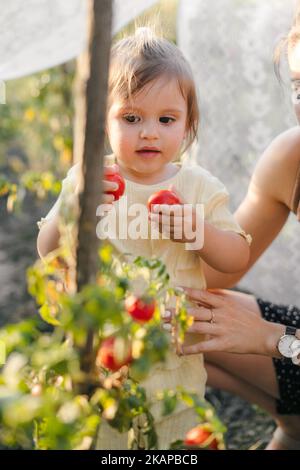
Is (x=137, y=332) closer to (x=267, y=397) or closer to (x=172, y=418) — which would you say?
(x=172, y=418)

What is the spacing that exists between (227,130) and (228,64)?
0.88 ft

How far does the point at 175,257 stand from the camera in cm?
202

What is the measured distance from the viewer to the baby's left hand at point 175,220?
1772mm

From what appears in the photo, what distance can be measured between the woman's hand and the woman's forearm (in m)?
0.36

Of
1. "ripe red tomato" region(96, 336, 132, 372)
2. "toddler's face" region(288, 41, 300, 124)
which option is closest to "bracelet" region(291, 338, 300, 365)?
"toddler's face" region(288, 41, 300, 124)

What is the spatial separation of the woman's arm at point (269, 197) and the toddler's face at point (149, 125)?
0.51m

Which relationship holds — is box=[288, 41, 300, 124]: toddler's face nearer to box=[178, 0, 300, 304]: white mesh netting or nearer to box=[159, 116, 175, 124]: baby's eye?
box=[159, 116, 175, 124]: baby's eye

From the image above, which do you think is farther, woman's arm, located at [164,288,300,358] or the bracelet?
the bracelet

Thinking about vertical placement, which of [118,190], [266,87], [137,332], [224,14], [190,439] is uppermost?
[224,14]

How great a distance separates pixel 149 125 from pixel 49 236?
349 millimetres

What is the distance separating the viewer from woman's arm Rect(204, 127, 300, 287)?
7.98ft

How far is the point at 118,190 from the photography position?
172 cm
